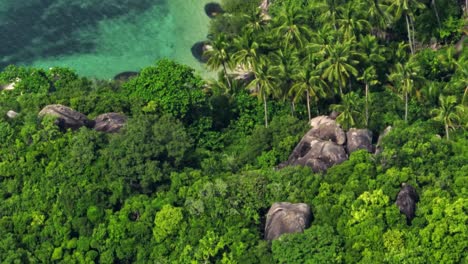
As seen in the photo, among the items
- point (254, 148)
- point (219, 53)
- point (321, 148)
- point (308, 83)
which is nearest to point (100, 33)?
point (219, 53)

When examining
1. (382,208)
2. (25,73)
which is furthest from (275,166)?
(25,73)

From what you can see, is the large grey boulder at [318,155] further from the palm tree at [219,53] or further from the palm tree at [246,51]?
the palm tree at [219,53]

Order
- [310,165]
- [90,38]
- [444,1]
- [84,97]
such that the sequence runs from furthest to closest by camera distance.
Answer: [90,38] → [444,1] → [84,97] → [310,165]

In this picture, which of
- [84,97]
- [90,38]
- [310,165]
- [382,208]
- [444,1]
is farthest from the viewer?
[90,38]

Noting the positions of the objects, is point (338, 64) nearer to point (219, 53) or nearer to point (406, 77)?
point (406, 77)

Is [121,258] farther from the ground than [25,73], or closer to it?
closer to it

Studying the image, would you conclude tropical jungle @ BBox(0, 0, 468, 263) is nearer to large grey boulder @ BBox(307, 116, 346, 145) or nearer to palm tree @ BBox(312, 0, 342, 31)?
palm tree @ BBox(312, 0, 342, 31)

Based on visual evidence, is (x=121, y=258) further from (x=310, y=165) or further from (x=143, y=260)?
(x=310, y=165)
